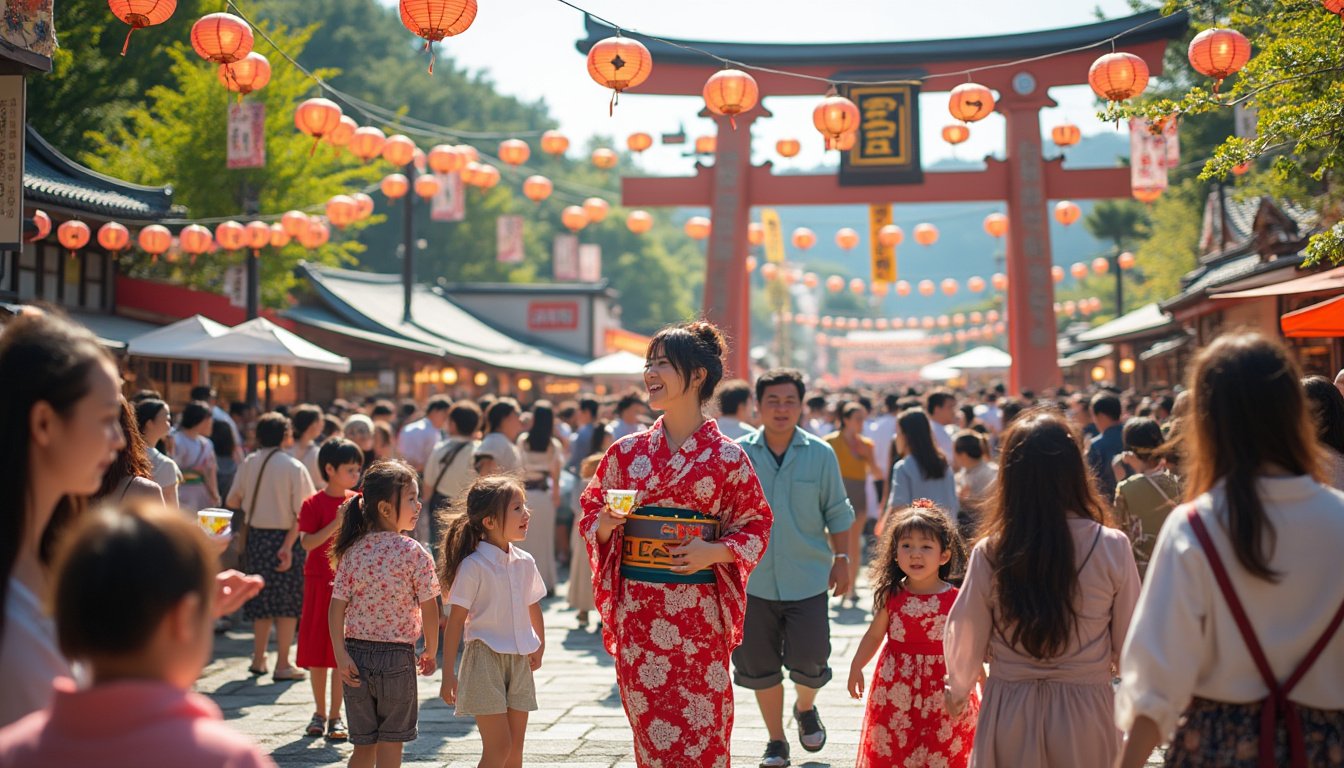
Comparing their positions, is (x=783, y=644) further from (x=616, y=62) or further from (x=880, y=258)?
(x=880, y=258)

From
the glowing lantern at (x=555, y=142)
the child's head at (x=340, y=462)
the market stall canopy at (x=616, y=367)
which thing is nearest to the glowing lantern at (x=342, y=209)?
the glowing lantern at (x=555, y=142)

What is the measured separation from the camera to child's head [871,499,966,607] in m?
5.00

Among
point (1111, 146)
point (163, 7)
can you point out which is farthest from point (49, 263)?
point (1111, 146)

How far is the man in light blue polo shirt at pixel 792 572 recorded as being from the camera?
249 inches

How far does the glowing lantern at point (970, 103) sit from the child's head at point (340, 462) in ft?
33.3

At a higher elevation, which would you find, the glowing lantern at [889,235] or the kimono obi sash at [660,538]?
the glowing lantern at [889,235]

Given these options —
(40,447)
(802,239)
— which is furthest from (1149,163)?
(40,447)

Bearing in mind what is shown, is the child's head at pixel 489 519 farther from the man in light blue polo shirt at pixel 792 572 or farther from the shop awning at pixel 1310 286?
the shop awning at pixel 1310 286

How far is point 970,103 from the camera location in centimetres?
1472

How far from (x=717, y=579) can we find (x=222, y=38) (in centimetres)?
750

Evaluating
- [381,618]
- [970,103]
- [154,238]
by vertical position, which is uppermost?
[970,103]

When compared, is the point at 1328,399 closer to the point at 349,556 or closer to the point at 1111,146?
the point at 349,556

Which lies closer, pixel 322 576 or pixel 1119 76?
pixel 322 576

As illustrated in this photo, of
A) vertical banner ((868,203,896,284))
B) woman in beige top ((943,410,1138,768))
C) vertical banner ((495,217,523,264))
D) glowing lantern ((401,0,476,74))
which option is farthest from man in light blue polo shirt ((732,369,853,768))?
vertical banner ((495,217,523,264))
